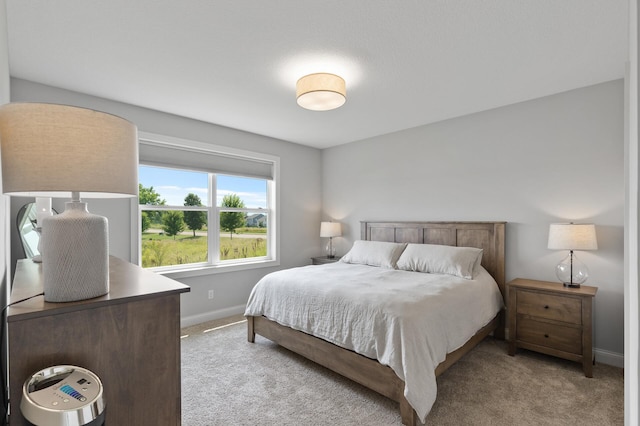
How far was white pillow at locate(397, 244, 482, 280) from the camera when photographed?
313 centimetres

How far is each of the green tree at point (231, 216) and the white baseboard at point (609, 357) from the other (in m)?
4.10

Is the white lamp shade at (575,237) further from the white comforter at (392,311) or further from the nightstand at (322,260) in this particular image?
the nightstand at (322,260)

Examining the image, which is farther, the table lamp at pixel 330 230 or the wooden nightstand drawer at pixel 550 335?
the table lamp at pixel 330 230

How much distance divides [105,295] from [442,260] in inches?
119

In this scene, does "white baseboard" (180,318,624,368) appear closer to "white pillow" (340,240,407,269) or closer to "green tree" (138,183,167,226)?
"green tree" (138,183,167,226)

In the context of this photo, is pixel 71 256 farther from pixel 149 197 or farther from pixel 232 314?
pixel 232 314

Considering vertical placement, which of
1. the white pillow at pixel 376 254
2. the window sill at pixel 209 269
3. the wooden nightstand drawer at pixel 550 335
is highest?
the white pillow at pixel 376 254

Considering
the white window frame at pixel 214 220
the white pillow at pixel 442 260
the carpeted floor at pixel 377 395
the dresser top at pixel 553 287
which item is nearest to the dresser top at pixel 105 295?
the carpeted floor at pixel 377 395

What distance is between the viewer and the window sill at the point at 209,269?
3588 millimetres

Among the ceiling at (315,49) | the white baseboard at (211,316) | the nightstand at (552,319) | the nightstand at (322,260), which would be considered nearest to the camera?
the ceiling at (315,49)

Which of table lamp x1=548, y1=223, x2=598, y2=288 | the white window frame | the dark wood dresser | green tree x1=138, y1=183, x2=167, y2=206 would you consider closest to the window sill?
the white window frame

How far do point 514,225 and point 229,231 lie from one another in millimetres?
3454

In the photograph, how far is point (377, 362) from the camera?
7.02 ft

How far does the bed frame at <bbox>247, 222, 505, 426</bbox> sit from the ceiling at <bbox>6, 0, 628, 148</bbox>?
1.43 meters
